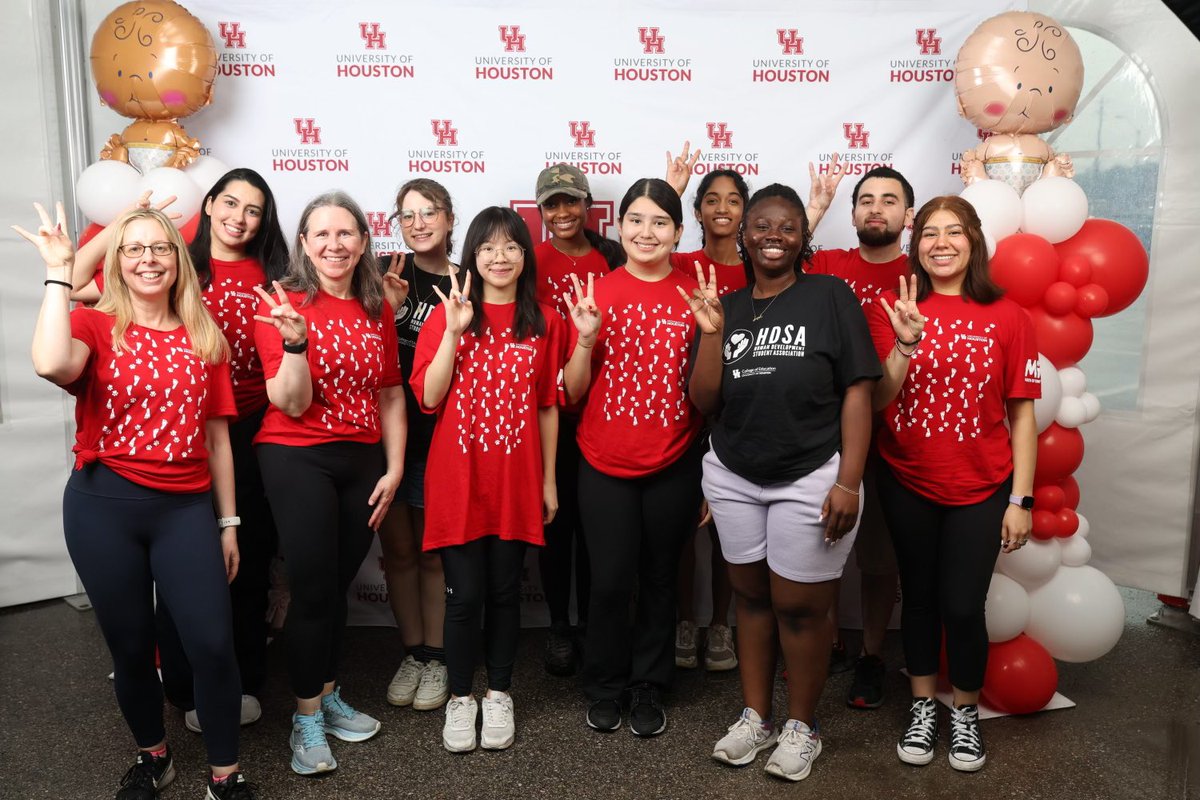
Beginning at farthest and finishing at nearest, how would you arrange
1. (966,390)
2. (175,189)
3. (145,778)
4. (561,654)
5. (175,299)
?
(561,654) → (175,189) → (966,390) → (145,778) → (175,299)

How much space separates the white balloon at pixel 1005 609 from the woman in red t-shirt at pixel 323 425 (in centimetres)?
176

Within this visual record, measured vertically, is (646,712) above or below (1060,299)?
below

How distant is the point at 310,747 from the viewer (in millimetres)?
2447

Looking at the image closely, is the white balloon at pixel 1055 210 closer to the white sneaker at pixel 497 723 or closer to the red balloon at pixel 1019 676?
the red balloon at pixel 1019 676

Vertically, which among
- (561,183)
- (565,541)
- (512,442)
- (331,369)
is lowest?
(565,541)

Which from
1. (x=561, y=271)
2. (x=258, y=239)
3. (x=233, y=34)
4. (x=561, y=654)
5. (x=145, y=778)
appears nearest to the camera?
(x=145, y=778)

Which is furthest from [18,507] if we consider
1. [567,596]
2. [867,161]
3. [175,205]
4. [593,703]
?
[867,161]

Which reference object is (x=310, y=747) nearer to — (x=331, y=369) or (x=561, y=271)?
(x=331, y=369)

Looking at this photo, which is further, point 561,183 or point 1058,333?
point 561,183

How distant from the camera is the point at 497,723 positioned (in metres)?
2.58

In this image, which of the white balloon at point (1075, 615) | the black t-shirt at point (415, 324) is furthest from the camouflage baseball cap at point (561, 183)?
the white balloon at point (1075, 615)

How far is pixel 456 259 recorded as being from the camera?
11.5ft

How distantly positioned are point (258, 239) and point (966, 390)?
1982 millimetres

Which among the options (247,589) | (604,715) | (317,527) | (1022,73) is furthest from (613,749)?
(1022,73)
